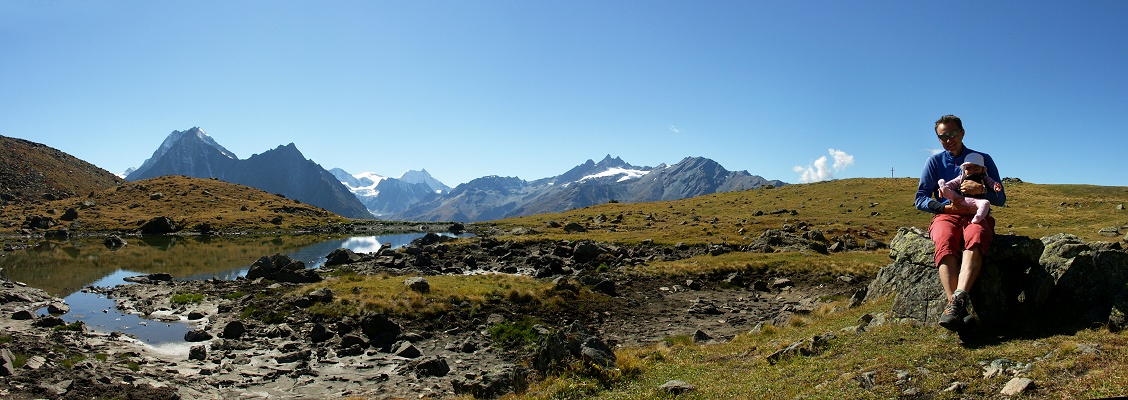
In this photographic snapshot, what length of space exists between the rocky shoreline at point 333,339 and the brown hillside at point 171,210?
10463cm

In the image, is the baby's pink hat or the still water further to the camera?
the still water

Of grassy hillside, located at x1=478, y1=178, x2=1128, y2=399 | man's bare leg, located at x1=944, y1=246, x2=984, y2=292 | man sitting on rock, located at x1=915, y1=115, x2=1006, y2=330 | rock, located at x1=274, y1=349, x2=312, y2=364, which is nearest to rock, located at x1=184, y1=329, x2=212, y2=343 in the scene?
rock, located at x1=274, y1=349, x2=312, y2=364

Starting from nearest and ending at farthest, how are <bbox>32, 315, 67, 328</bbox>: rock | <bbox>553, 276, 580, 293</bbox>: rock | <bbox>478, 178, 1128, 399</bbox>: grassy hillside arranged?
<bbox>478, 178, 1128, 399</bbox>: grassy hillside → <bbox>32, 315, 67, 328</bbox>: rock → <bbox>553, 276, 580, 293</bbox>: rock

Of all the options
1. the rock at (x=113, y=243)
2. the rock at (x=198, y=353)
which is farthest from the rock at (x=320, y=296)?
the rock at (x=113, y=243)

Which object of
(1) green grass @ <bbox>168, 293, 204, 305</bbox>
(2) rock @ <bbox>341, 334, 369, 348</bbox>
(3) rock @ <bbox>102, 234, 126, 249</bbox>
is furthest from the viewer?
(3) rock @ <bbox>102, 234, 126, 249</bbox>

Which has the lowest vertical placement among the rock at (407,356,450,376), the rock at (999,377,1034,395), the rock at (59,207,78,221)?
the rock at (407,356,450,376)

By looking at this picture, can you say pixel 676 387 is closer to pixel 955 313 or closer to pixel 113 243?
pixel 955 313

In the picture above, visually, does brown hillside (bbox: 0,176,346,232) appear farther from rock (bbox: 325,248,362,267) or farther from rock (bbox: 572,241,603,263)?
rock (bbox: 572,241,603,263)

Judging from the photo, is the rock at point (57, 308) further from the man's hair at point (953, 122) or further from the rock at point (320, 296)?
the man's hair at point (953, 122)

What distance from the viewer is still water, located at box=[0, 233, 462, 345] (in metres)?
32.1

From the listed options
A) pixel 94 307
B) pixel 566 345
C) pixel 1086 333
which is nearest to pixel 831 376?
pixel 1086 333

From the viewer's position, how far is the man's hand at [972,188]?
11656 millimetres

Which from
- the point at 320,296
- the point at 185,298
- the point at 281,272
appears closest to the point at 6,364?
the point at 320,296

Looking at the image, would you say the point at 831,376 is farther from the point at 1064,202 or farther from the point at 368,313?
the point at 1064,202
